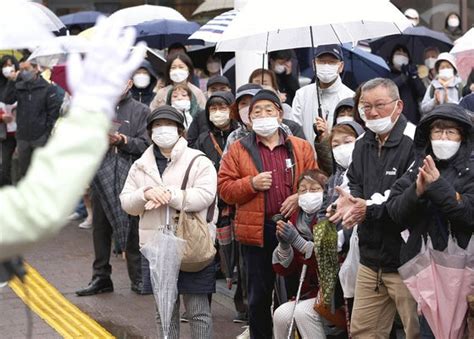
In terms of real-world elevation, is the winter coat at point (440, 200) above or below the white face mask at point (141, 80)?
below

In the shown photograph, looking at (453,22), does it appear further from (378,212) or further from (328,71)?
(378,212)

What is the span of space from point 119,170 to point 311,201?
10.3 feet

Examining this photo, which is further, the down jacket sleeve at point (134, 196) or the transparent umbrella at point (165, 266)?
the down jacket sleeve at point (134, 196)

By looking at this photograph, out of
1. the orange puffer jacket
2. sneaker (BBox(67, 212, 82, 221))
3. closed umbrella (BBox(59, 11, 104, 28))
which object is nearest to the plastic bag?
the orange puffer jacket

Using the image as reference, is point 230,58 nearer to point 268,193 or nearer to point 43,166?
point 268,193

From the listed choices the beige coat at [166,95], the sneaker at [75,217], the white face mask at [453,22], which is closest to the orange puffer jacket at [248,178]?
the beige coat at [166,95]

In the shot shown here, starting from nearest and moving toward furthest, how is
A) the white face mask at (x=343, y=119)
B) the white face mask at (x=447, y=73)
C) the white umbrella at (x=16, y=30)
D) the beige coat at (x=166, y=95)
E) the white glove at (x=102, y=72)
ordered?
the white glove at (x=102, y=72)
the white umbrella at (x=16, y=30)
the white face mask at (x=343, y=119)
the beige coat at (x=166, y=95)
the white face mask at (x=447, y=73)

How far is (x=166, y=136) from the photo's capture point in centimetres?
785

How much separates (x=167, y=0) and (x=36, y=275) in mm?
10197

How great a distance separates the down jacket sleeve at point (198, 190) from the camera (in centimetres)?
749

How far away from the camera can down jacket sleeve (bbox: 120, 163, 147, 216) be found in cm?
767

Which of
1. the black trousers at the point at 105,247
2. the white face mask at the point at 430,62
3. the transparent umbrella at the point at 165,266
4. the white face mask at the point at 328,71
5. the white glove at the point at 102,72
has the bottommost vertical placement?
the black trousers at the point at 105,247

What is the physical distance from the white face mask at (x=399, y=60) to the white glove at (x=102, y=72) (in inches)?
423

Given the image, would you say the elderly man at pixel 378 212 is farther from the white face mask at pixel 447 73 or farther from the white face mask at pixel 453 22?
the white face mask at pixel 453 22
